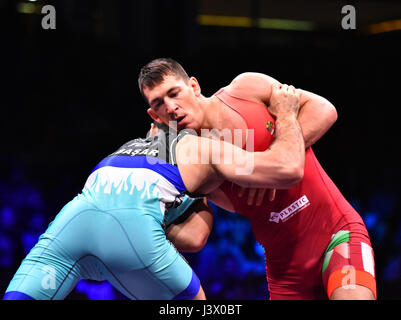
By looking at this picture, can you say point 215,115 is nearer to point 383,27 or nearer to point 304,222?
point 304,222

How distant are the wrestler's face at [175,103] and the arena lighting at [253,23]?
3350mm

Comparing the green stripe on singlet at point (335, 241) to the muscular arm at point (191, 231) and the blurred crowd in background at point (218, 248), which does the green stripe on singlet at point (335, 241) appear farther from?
the blurred crowd in background at point (218, 248)

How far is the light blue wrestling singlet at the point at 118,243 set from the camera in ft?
5.72

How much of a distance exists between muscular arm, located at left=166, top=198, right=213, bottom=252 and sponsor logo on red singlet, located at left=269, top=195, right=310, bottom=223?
0.28 meters

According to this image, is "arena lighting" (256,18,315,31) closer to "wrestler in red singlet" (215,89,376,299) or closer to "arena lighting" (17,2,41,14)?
"arena lighting" (17,2,41,14)

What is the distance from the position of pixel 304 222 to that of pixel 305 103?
467 mm

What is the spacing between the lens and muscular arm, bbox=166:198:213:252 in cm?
199

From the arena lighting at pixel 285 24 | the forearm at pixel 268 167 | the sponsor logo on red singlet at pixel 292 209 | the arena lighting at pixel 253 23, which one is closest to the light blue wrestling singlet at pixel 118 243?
the forearm at pixel 268 167

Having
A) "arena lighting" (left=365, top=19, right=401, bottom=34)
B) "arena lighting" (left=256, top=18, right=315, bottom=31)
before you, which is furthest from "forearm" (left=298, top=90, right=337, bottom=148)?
"arena lighting" (left=365, top=19, right=401, bottom=34)

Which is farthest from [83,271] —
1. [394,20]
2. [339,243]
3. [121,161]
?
[394,20]

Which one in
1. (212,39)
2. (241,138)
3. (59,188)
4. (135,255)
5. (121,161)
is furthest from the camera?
(212,39)

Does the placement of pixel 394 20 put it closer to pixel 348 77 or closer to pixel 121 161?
pixel 348 77

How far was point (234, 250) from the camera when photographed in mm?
4047

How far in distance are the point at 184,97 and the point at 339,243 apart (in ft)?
2.69
